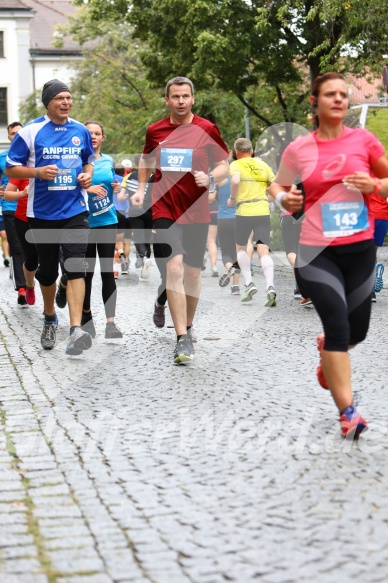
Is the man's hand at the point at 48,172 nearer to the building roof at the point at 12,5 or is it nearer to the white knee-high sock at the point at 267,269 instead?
the white knee-high sock at the point at 267,269

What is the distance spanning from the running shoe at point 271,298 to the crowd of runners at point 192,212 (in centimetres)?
2

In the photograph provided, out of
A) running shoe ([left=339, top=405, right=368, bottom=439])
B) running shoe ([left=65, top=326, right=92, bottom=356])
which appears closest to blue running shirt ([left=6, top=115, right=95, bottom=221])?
running shoe ([left=65, top=326, right=92, bottom=356])

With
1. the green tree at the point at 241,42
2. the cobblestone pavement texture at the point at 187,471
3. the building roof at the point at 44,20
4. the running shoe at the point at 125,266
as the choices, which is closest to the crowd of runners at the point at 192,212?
the cobblestone pavement texture at the point at 187,471

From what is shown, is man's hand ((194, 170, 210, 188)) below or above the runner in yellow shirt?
above

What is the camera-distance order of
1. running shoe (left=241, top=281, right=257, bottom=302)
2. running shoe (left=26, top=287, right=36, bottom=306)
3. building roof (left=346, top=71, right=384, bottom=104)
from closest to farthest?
1. running shoe (left=26, top=287, right=36, bottom=306)
2. running shoe (left=241, top=281, right=257, bottom=302)
3. building roof (left=346, top=71, right=384, bottom=104)

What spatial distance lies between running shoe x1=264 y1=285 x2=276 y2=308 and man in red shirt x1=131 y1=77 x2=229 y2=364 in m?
4.27

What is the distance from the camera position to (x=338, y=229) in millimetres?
5594

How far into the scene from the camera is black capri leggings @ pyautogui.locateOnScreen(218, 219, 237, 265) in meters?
15.5

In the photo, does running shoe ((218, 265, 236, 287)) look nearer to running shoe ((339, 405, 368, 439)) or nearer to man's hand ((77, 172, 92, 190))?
man's hand ((77, 172, 92, 190))

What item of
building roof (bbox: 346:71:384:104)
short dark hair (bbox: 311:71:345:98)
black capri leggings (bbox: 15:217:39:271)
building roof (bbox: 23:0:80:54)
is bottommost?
black capri leggings (bbox: 15:217:39:271)

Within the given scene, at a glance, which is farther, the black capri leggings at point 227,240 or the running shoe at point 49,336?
the black capri leggings at point 227,240

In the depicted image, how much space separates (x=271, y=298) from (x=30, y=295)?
2823 millimetres

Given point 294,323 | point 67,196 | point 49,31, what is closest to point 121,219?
point 294,323

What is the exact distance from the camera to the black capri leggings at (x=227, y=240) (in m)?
15.5
